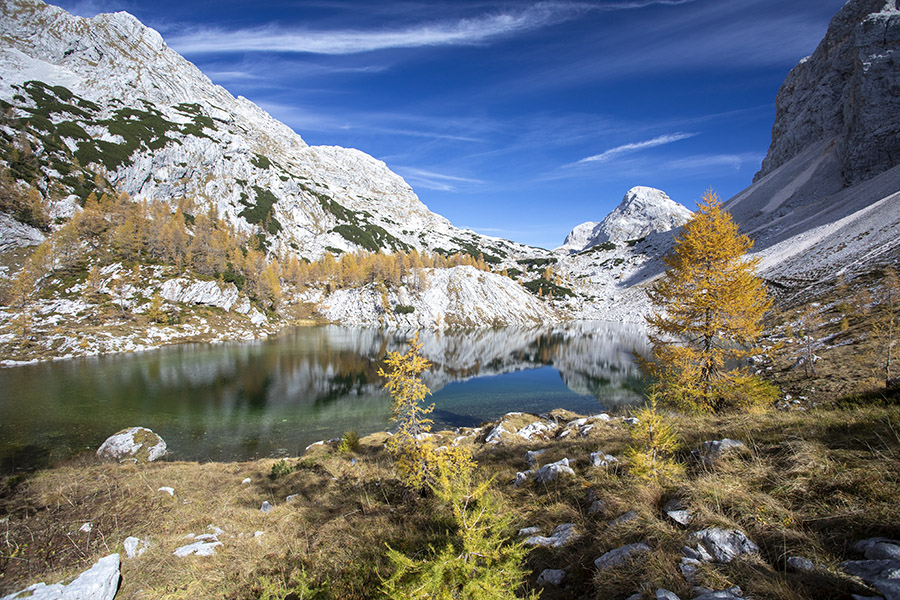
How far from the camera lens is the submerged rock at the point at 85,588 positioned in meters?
7.10

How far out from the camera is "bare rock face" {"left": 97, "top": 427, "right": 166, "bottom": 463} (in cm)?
2278

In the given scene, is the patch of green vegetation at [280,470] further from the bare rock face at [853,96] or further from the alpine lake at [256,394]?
the bare rock face at [853,96]

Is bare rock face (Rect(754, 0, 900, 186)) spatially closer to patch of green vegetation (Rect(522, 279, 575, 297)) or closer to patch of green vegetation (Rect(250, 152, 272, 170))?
patch of green vegetation (Rect(522, 279, 575, 297))

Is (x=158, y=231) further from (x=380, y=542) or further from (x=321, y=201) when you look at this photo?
(x=380, y=542)

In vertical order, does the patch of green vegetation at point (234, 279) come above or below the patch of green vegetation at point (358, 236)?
below

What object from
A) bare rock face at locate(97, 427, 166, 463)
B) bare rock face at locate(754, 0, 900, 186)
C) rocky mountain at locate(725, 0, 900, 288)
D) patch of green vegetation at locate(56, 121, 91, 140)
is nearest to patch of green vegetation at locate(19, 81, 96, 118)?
patch of green vegetation at locate(56, 121, 91, 140)

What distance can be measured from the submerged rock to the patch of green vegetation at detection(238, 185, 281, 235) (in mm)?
169164

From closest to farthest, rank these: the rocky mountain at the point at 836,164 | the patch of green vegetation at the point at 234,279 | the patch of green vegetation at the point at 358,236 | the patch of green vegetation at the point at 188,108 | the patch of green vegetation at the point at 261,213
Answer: the rocky mountain at the point at 836,164, the patch of green vegetation at the point at 234,279, the patch of green vegetation at the point at 261,213, the patch of green vegetation at the point at 188,108, the patch of green vegetation at the point at 358,236

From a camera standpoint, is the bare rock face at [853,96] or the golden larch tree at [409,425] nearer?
the golden larch tree at [409,425]

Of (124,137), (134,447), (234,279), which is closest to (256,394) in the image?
(134,447)

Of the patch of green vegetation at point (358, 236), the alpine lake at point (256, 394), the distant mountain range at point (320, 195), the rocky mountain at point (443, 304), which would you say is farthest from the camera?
the patch of green vegetation at point (358, 236)

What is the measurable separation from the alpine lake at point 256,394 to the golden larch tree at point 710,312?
63.2 ft

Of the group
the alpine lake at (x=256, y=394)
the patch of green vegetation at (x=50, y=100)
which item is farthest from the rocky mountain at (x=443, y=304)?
the patch of green vegetation at (x=50, y=100)

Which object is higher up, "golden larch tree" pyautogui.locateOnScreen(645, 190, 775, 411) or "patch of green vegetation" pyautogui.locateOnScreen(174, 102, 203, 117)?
"patch of green vegetation" pyautogui.locateOnScreen(174, 102, 203, 117)
